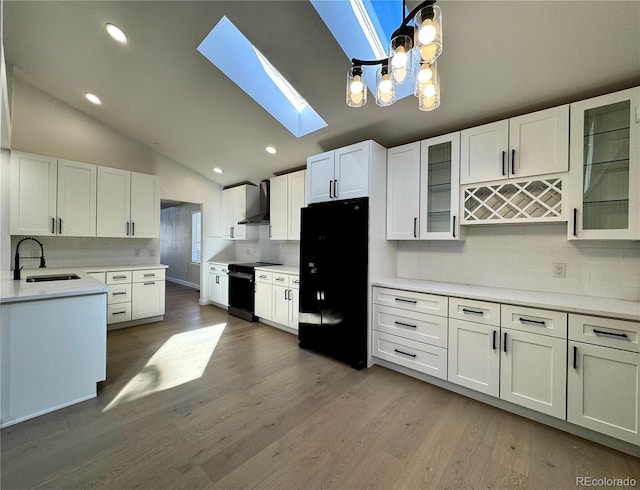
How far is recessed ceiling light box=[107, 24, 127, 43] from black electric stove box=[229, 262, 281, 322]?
3.05 m

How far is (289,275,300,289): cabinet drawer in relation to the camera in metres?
3.60

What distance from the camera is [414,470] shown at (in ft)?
5.08

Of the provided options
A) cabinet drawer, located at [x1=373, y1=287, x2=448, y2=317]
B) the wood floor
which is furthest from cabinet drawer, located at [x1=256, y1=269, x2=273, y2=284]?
cabinet drawer, located at [x1=373, y1=287, x2=448, y2=317]

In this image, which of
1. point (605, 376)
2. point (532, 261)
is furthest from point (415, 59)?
point (605, 376)

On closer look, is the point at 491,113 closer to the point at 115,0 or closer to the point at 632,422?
the point at 632,422

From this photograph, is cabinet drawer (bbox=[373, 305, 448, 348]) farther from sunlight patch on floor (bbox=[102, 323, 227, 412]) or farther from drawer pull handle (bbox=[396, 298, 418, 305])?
sunlight patch on floor (bbox=[102, 323, 227, 412])

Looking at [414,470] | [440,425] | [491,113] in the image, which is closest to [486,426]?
[440,425]

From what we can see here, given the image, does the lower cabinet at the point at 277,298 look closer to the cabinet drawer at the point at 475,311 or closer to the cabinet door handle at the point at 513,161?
the cabinet drawer at the point at 475,311

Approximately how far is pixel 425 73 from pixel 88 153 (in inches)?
196

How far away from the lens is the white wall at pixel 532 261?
→ 6.70ft

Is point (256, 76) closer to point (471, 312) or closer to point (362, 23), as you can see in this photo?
point (362, 23)

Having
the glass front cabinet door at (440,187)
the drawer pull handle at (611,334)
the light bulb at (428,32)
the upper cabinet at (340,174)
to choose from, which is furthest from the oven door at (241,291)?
the drawer pull handle at (611,334)

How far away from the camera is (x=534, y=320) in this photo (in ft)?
6.34

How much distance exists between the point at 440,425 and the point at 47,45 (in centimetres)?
513
